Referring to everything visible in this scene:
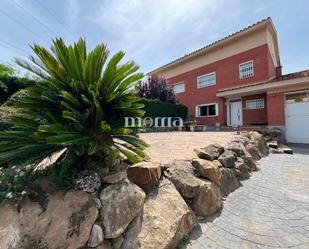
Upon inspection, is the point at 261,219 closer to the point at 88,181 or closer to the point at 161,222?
the point at 161,222

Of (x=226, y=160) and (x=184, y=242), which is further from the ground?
(x=226, y=160)

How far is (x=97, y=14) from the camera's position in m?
8.70

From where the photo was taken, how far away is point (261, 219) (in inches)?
124

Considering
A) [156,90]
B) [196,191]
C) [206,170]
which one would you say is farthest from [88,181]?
[156,90]

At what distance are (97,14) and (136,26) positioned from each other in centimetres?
200

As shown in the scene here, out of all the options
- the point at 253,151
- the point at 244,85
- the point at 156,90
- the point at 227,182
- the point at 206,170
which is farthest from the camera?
the point at 156,90

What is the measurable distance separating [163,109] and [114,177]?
1355 centimetres

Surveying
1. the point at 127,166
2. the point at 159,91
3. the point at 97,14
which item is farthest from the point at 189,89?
the point at 127,166

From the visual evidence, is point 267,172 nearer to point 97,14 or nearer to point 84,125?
point 84,125

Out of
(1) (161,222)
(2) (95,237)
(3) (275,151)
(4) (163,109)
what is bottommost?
(3) (275,151)

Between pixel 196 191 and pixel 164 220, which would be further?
pixel 196 191

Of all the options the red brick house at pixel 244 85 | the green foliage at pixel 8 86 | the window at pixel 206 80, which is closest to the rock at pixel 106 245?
the green foliage at pixel 8 86

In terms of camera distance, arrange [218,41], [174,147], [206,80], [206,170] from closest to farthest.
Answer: [206,170] < [174,147] < [218,41] < [206,80]

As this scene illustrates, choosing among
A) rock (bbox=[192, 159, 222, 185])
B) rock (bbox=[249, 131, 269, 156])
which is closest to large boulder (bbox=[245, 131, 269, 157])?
rock (bbox=[249, 131, 269, 156])
